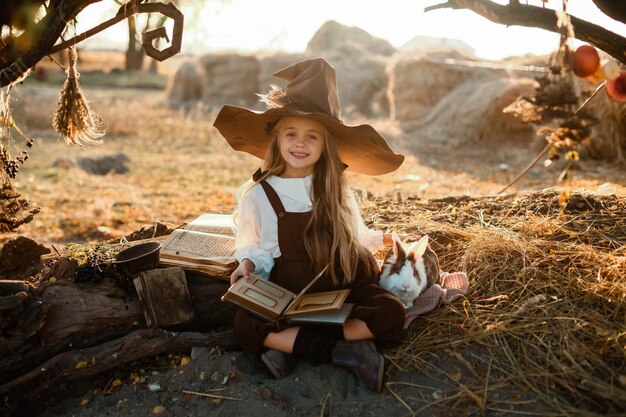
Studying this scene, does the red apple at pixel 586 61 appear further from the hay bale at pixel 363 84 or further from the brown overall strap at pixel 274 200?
the hay bale at pixel 363 84

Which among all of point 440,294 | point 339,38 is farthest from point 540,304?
point 339,38

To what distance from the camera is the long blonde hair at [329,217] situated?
331 cm

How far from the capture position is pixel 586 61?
10.8 feet

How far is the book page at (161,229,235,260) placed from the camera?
364cm

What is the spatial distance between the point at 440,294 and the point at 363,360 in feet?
2.37

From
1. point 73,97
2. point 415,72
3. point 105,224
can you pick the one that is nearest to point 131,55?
point 415,72

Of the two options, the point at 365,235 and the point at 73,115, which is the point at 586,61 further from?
the point at 73,115

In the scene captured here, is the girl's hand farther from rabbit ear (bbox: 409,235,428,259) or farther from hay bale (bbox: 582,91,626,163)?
hay bale (bbox: 582,91,626,163)

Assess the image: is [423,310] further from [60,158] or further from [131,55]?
[131,55]

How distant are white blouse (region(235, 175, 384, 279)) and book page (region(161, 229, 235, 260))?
0.27 metres

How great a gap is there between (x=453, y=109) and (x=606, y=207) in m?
8.56

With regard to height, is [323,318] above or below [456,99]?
below

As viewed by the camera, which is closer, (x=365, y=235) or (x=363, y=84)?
(x=365, y=235)

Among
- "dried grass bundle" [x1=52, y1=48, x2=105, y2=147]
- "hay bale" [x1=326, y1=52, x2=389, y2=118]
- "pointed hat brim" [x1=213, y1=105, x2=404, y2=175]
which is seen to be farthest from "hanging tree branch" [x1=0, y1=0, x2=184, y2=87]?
"hay bale" [x1=326, y1=52, x2=389, y2=118]
